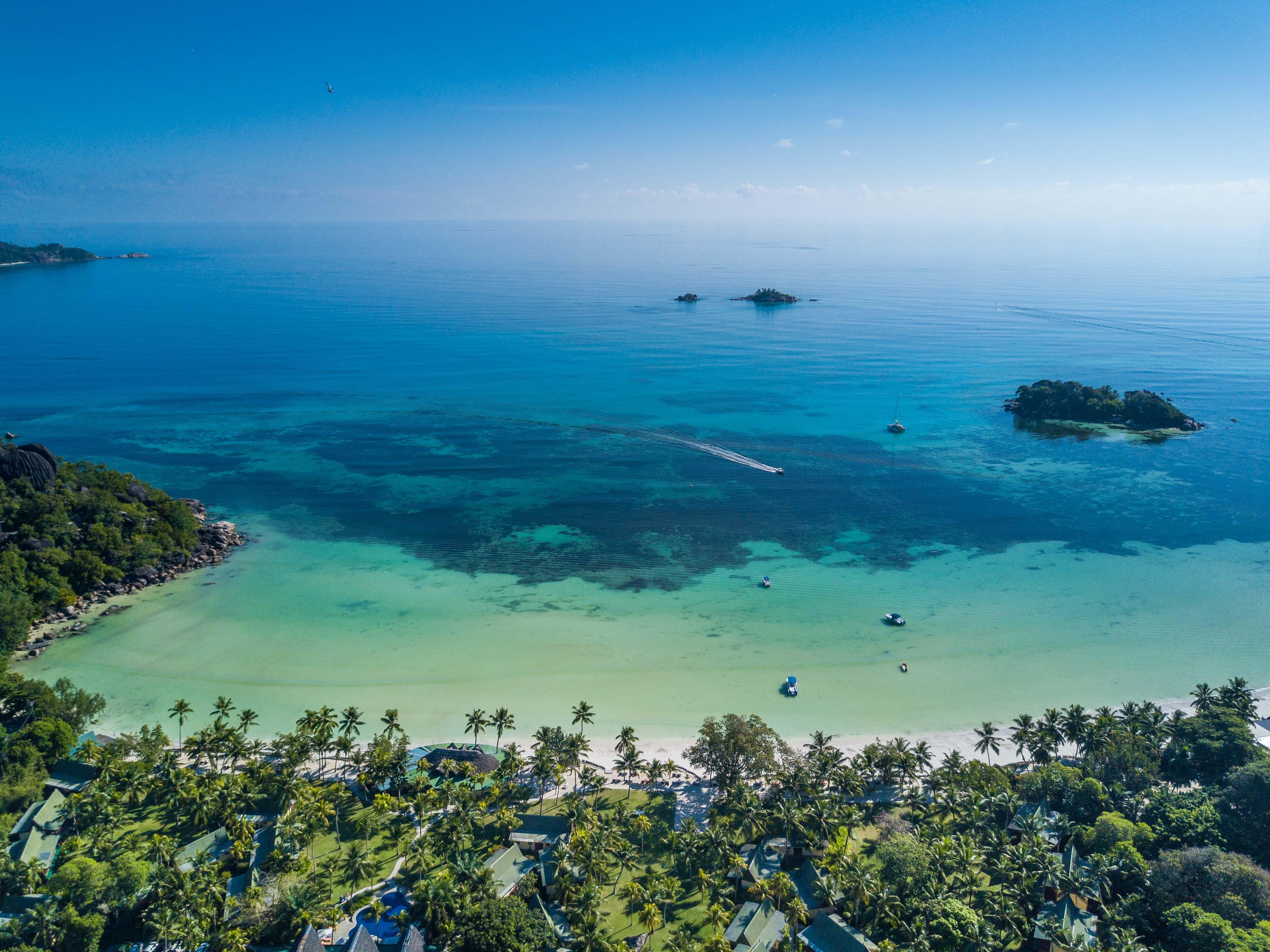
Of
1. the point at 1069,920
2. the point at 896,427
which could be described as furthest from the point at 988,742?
the point at 896,427

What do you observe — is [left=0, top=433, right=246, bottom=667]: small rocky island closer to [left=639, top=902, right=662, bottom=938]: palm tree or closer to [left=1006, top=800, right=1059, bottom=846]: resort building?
[left=639, top=902, right=662, bottom=938]: palm tree

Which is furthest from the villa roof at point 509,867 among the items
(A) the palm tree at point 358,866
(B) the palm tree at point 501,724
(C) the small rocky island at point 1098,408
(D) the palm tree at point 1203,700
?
(C) the small rocky island at point 1098,408

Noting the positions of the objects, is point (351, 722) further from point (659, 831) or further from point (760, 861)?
point (760, 861)

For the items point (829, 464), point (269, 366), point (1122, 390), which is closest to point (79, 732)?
point (829, 464)

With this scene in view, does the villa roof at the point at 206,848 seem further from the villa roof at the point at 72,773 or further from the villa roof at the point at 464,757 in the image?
the villa roof at the point at 464,757

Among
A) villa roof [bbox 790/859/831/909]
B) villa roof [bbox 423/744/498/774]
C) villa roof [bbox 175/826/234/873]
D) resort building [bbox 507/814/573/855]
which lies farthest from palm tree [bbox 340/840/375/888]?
villa roof [bbox 790/859/831/909]
